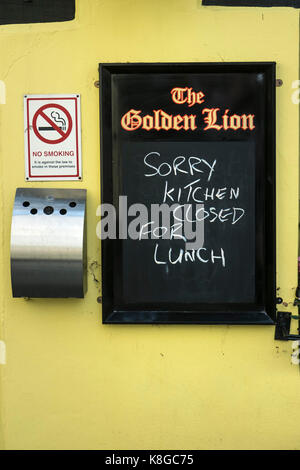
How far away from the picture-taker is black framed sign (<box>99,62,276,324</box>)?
2.63 metres

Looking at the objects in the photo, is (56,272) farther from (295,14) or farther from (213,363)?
(295,14)

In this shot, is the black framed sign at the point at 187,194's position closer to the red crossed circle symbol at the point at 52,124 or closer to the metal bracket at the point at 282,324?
the metal bracket at the point at 282,324

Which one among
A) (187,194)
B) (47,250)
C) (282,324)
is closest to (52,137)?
(47,250)

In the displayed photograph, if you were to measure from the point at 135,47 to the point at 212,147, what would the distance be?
769 mm

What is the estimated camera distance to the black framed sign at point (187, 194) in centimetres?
263

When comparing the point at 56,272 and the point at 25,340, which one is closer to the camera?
the point at 56,272

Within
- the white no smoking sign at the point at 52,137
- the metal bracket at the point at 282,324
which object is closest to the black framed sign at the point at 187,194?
the metal bracket at the point at 282,324

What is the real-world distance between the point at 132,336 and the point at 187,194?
95 cm

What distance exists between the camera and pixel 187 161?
2656 mm

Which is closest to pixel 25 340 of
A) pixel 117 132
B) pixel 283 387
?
pixel 117 132

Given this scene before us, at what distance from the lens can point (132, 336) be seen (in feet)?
8.87

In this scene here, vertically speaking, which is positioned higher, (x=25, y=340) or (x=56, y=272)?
(x=56, y=272)

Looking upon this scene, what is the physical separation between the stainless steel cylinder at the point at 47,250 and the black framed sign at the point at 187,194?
0.20m

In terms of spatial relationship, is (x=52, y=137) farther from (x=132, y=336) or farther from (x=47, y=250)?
(x=132, y=336)
